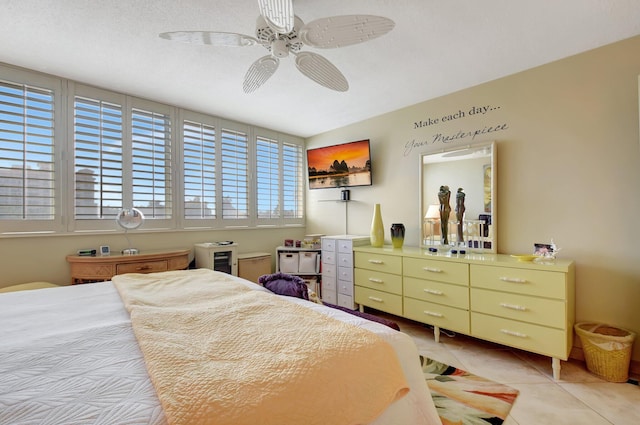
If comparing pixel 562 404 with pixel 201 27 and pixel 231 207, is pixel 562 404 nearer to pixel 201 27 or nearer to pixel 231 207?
pixel 201 27

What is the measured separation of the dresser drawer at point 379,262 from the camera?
303cm

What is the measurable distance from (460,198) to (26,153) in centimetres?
410

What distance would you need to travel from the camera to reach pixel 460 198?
3.02 meters

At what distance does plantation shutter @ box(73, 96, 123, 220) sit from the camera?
2.88 m

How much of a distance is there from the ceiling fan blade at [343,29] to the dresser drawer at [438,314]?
2.29 m

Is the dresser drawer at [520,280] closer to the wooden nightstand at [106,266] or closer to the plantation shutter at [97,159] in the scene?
the wooden nightstand at [106,266]

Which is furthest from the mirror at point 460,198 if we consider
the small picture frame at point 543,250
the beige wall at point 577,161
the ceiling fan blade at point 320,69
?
the ceiling fan blade at point 320,69

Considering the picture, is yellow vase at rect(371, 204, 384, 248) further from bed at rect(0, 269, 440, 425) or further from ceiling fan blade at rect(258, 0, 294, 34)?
ceiling fan blade at rect(258, 0, 294, 34)

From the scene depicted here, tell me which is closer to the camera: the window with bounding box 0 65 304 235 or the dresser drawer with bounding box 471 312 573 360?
the dresser drawer with bounding box 471 312 573 360

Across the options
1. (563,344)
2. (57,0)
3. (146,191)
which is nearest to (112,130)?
(146,191)

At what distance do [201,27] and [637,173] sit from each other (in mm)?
3319

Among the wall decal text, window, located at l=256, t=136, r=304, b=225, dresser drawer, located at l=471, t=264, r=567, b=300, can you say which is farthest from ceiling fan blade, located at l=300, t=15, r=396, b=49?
window, located at l=256, t=136, r=304, b=225

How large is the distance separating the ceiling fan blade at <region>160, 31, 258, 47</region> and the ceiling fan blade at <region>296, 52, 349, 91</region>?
31 cm

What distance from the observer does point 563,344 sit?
206 cm
